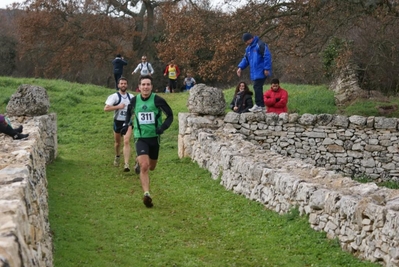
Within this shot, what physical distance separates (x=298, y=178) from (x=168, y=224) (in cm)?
190

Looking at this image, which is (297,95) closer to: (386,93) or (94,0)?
(386,93)

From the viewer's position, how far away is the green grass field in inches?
255

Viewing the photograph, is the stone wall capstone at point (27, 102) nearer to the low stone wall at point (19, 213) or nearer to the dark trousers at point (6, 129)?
the dark trousers at point (6, 129)

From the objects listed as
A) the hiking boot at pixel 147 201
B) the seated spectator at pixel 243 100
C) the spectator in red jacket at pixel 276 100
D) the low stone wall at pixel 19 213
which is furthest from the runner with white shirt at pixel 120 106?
the spectator in red jacket at pixel 276 100

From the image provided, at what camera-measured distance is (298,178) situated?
7.97m

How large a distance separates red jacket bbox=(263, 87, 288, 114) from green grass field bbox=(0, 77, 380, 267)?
2.65 meters

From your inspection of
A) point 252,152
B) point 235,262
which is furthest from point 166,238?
point 252,152

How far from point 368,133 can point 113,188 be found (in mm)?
6492

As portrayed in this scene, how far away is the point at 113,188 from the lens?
1019 centimetres

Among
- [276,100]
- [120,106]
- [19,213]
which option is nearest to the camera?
[19,213]

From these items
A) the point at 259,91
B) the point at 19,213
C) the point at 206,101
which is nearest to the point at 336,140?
the point at 259,91

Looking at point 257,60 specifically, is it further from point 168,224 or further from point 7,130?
point 7,130

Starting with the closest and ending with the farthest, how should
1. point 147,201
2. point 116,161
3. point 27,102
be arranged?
point 147,201, point 27,102, point 116,161

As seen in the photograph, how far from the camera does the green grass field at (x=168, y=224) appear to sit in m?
6.47
